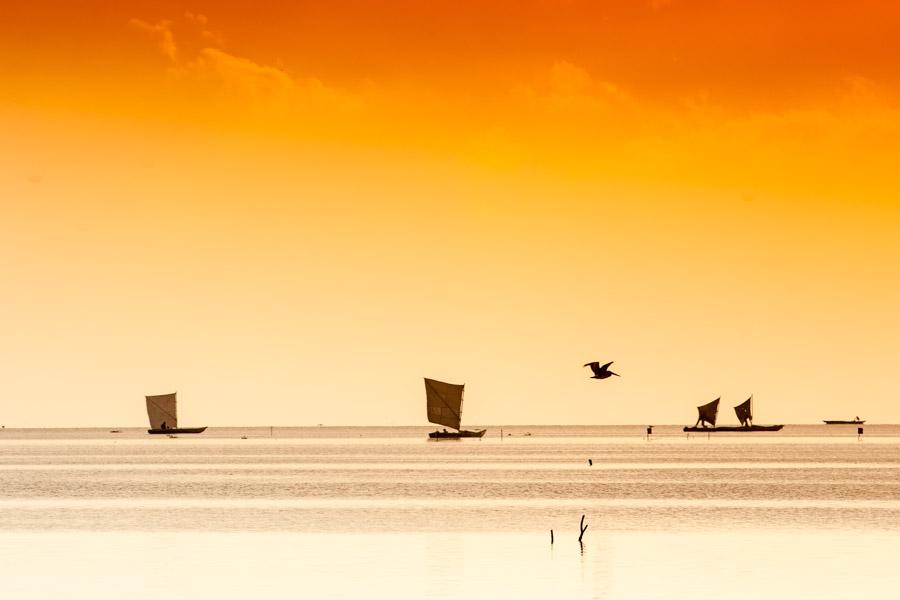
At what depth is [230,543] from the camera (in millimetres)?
51250

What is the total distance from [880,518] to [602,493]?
24.4m

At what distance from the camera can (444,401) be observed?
18738cm

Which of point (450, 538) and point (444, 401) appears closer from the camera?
point (450, 538)

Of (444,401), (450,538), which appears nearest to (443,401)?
(444,401)

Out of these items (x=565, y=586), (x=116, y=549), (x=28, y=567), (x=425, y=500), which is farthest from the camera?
(x=425, y=500)

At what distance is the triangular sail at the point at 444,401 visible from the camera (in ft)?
606

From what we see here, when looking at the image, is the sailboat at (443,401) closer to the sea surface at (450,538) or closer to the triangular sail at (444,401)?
the triangular sail at (444,401)

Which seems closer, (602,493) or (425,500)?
(425,500)

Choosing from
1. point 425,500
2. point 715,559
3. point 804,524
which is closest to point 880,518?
point 804,524

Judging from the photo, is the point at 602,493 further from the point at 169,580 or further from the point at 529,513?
the point at 169,580

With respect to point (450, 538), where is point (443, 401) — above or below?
above

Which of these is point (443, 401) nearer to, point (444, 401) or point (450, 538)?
point (444, 401)

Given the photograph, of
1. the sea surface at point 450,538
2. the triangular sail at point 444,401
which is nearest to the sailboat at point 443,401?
the triangular sail at point 444,401

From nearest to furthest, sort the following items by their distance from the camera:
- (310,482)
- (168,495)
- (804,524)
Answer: (804,524) < (168,495) < (310,482)
